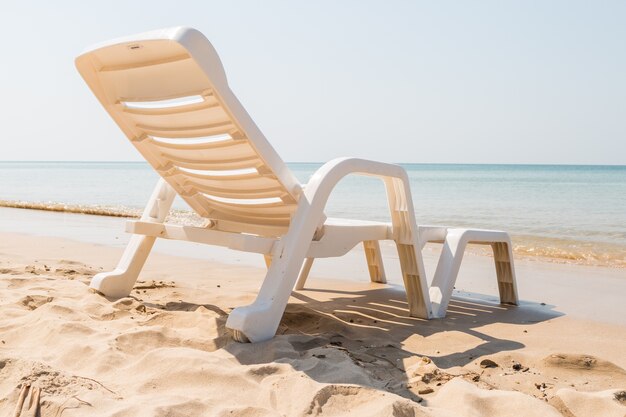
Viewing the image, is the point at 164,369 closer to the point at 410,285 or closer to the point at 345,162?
the point at 345,162

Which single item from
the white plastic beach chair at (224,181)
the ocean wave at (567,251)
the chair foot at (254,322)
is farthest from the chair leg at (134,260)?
the ocean wave at (567,251)

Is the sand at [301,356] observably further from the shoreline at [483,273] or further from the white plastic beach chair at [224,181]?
the white plastic beach chair at [224,181]

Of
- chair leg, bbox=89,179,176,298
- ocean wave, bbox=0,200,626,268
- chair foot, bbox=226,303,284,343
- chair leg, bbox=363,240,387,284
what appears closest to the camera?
chair foot, bbox=226,303,284,343

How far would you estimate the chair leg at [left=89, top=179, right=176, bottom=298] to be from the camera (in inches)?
167

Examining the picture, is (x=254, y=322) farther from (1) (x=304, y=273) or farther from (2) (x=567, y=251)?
(2) (x=567, y=251)

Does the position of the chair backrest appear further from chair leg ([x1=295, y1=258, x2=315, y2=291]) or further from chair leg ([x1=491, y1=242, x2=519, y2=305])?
chair leg ([x1=491, y1=242, x2=519, y2=305])

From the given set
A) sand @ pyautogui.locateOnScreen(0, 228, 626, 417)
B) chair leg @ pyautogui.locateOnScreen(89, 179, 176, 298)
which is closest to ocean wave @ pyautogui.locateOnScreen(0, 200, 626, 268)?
sand @ pyautogui.locateOnScreen(0, 228, 626, 417)

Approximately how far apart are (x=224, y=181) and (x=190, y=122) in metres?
0.52

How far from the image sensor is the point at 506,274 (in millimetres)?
4941

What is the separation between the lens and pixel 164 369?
259 cm

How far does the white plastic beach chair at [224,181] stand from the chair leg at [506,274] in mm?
613

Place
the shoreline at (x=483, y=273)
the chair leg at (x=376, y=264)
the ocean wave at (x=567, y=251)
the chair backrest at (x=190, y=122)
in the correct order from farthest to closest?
1. the ocean wave at (x=567, y=251)
2. the chair leg at (x=376, y=264)
3. the shoreline at (x=483, y=273)
4. the chair backrest at (x=190, y=122)

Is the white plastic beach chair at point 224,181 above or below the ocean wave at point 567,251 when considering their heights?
above

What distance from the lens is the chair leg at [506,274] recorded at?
16.1 feet
